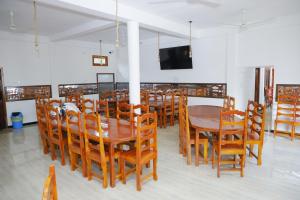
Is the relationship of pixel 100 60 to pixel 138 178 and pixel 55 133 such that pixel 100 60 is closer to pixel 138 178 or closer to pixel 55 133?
pixel 55 133

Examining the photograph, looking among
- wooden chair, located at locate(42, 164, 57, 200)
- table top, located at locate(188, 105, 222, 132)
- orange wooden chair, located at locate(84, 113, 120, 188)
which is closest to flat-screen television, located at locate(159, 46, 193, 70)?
table top, located at locate(188, 105, 222, 132)

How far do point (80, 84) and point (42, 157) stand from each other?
13.7ft

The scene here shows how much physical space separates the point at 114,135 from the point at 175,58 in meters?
4.79

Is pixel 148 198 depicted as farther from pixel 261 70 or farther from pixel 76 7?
pixel 261 70

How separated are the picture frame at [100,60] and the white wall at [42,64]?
0.16 m

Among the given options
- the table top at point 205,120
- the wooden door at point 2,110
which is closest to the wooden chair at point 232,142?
the table top at point 205,120

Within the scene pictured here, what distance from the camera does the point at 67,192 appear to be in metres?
2.71

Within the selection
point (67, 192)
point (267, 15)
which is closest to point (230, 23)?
point (267, 15)

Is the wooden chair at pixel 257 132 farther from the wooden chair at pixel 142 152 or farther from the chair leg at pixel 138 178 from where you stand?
the chair leg at pixel 138 178

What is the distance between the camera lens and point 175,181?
2934mm

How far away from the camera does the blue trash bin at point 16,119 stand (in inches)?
237

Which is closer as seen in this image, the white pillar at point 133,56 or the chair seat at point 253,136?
the chair seat at point 253,136

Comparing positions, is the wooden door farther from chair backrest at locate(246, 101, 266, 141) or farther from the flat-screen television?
chair backrest at locate(246, 101, 266, 141)

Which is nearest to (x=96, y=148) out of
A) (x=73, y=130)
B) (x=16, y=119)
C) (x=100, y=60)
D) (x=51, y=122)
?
(x=73, y=130)
